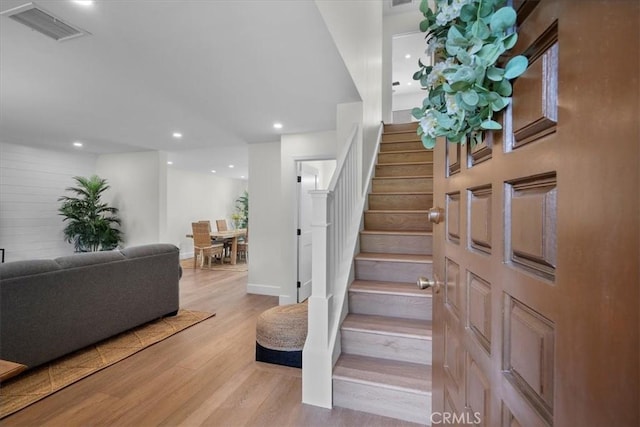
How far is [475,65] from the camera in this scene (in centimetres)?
55

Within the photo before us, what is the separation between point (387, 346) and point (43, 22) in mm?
2808

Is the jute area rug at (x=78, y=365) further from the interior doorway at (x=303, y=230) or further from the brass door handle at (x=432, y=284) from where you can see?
the brass door handle at (x=432, y=284)

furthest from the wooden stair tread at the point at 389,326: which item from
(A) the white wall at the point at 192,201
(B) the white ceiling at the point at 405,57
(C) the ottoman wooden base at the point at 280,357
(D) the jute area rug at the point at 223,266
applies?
(A) the white wall at the point at 192,201

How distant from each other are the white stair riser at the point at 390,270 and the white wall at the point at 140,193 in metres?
4.19

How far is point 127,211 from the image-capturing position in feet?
18.0

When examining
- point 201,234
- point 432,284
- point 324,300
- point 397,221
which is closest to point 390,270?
point 397,221

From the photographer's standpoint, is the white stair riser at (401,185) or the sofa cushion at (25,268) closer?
the sofa cushion at (25,268)

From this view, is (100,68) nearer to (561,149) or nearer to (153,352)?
(153,352)

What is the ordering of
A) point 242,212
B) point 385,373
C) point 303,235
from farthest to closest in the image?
point 242,212 → point 303,235 → point 385,373

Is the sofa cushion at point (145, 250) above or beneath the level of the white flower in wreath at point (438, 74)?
beneath

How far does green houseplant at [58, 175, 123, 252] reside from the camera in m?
5.18

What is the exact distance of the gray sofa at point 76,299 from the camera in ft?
6.85

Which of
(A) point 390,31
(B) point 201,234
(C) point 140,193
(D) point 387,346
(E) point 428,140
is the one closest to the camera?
(E) point 428,140

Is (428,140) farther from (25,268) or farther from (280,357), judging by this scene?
(25,268)
